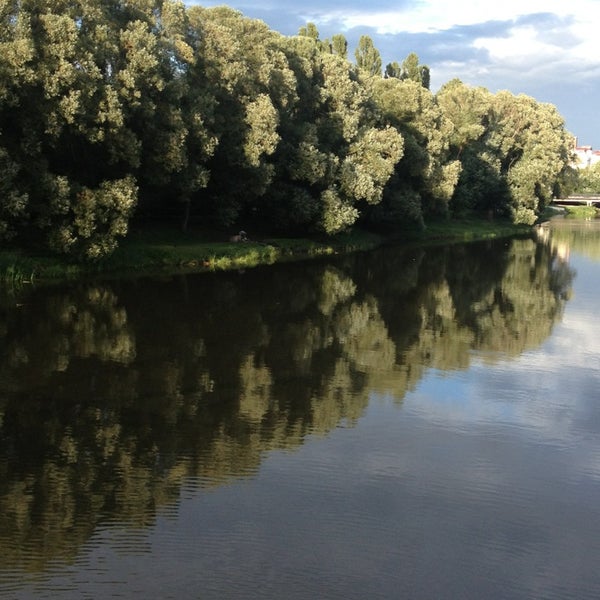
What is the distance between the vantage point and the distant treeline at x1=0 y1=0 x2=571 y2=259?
1235 inches

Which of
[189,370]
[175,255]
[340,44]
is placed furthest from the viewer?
[340,44]

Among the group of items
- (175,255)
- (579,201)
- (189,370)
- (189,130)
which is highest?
(579,201)

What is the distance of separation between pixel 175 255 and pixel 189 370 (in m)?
21.7

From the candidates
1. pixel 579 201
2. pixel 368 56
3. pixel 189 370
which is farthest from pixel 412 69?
pixel 189 370

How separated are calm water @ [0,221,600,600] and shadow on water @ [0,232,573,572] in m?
0.06

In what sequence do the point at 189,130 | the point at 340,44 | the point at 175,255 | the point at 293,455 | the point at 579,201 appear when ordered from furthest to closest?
the point at 579,201 → the point at 340,44 → the point at 175,255 → the point at 189,130 → the point at 293,455

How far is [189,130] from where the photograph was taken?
38.7 m

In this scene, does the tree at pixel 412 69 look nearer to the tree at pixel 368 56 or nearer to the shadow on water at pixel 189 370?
the tree at pixel 368 56

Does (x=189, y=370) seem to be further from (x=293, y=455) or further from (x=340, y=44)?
(x=340, y=44)

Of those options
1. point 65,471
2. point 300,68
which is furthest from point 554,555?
point 300,68

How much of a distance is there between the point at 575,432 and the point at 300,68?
135 feet

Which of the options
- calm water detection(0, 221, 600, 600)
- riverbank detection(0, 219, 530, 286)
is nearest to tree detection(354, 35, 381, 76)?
riverbank detection(0, 219, 530, 286)

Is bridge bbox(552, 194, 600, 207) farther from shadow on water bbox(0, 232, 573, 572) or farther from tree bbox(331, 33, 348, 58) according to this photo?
shadow on water bbox(0, 232, 573, 572)

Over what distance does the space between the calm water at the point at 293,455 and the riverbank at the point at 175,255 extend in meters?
5.83
